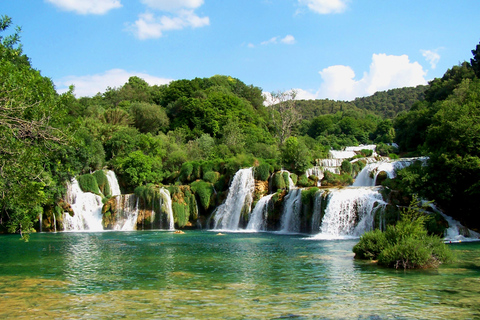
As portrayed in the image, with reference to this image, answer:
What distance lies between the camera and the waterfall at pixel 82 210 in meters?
38.2

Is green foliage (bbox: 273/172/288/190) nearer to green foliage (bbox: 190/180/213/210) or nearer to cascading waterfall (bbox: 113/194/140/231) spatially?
green foliage (bbox: 190/180/213/210)

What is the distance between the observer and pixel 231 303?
1145 cm

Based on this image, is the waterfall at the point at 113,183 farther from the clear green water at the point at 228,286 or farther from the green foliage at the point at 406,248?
the green foliage at the point at 406,248

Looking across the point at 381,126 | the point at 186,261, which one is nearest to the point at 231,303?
the point at 186,261

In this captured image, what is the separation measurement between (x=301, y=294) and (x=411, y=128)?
46.4m

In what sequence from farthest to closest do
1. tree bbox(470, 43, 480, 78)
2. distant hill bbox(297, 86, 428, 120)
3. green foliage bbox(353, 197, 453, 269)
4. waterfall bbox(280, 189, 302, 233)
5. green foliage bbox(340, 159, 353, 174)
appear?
distant hill bbox(297, 86, 428, 120)
tree bbox(470, 43, 480, 78)
green foliage bbox(340, 159, 353, 174)
waterfall bbox(280, 189, 302, 233)
green foliage bbox(353, 197, 453, 269)

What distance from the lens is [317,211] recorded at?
3209cm

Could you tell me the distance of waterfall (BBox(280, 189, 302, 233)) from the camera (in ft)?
112

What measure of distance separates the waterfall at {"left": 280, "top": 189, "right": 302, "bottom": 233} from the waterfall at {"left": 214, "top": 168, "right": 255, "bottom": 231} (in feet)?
13.6

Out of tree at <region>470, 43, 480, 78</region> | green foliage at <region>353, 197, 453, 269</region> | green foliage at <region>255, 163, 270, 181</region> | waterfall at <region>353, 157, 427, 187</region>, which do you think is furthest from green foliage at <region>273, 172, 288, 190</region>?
tree at <region>470, 43, 480, 78</region>

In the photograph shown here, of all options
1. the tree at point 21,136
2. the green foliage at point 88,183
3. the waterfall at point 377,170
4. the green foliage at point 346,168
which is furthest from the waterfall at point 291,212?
the tree at point 21,136

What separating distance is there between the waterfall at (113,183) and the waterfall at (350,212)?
22.0 m

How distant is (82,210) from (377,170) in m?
26.3

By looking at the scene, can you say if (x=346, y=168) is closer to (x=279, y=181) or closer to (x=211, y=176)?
(x=279, y=181)
